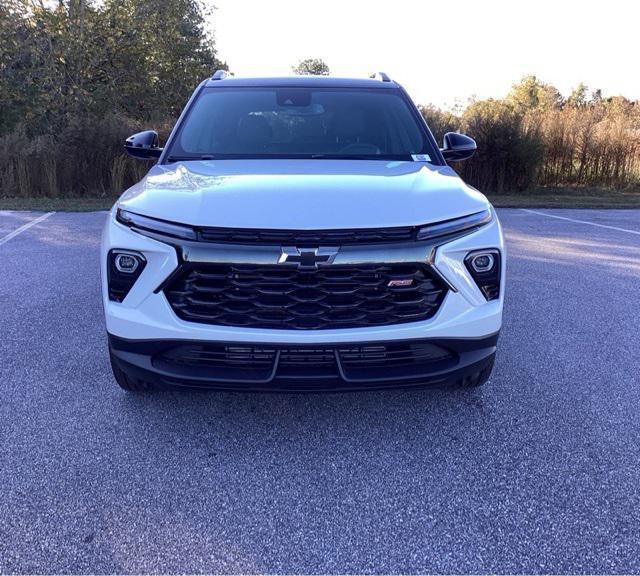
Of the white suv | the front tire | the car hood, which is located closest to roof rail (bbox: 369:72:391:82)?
the car hood

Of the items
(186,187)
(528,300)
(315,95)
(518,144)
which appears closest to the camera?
(186,187)

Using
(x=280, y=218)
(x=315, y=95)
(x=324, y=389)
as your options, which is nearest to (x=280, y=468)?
(x=324, y=389)

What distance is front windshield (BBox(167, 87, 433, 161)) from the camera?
12.5ft

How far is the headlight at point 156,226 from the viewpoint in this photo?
2572 millimetres

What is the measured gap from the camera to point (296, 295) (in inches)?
102

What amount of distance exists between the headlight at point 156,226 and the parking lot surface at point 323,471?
3.30ft

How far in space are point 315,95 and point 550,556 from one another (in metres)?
3.25

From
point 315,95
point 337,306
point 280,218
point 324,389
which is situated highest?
point 315,95

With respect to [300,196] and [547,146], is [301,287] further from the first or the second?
[547,146]

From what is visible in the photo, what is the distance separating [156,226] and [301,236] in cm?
66

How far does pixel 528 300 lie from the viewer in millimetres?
5312

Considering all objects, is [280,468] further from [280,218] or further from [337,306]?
[280,218]

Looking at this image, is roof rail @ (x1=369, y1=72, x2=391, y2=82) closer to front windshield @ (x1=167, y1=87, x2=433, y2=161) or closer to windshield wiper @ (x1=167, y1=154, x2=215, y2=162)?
front windshield @ (x1=167, y1=87, x2=433, y2=161)

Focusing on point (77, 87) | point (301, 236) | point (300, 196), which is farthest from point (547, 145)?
point (301, 236)
